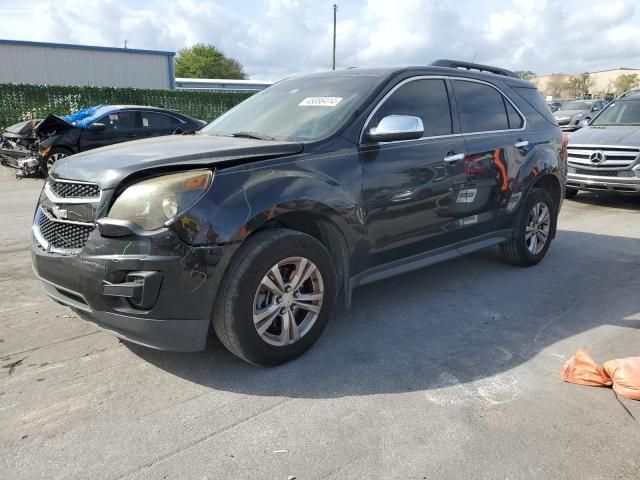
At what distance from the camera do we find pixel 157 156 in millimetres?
3012

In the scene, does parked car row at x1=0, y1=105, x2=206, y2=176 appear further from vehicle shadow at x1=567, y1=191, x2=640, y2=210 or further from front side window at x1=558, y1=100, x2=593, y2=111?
front side window at x1=558, y1=100, x2=593, y2=111

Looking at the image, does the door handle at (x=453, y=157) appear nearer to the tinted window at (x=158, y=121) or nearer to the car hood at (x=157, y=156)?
the car hood at (x=157, y=156)

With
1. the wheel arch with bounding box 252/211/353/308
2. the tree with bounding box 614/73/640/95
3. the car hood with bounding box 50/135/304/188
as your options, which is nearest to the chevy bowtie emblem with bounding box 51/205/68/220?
the car hood with bounding box 50/135/304/188

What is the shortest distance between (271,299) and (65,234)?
48.1 inches

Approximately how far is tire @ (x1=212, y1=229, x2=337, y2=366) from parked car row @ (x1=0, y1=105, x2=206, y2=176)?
29.0 feet

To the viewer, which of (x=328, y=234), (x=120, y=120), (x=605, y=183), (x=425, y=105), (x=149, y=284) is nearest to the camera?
(x=149, y=284)

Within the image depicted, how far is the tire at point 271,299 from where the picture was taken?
293 cm

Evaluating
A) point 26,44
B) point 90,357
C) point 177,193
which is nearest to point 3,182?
point 90,357

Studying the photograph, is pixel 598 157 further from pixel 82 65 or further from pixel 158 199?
pixel 82 65

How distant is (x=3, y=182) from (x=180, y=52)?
239 feet

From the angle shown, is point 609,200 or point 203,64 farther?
point 203,64

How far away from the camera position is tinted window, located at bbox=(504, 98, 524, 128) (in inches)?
198

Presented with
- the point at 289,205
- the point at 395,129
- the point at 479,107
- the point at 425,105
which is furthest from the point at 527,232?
the point at 289,205

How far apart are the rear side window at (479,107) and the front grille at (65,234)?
9.92ft
